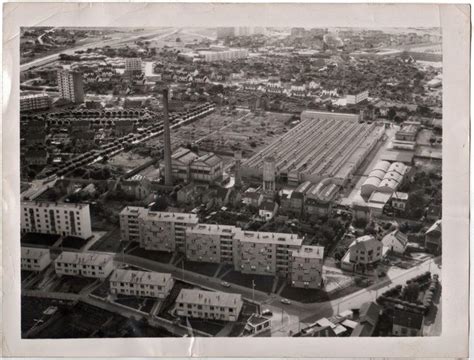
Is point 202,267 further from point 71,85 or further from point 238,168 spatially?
point 71,85

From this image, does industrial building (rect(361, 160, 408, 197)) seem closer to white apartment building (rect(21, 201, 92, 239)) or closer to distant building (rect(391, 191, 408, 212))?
distant building (rect(391, 191, 408, 212))

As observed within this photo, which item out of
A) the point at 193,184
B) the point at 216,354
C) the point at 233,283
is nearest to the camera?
the point at 216,354

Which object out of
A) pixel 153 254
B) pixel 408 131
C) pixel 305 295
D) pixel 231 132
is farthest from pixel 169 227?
pixel 408 131

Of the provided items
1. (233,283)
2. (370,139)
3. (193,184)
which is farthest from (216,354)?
(370,139)

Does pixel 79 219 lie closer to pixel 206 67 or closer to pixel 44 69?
pixel 44 69

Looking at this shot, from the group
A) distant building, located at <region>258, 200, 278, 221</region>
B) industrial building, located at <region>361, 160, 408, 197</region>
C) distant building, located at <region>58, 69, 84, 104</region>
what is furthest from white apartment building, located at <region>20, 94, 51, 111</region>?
industrial building, located at <region>361, 160, 408, 197</region>

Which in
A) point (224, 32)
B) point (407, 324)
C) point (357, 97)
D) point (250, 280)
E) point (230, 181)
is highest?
point (224, 32)
